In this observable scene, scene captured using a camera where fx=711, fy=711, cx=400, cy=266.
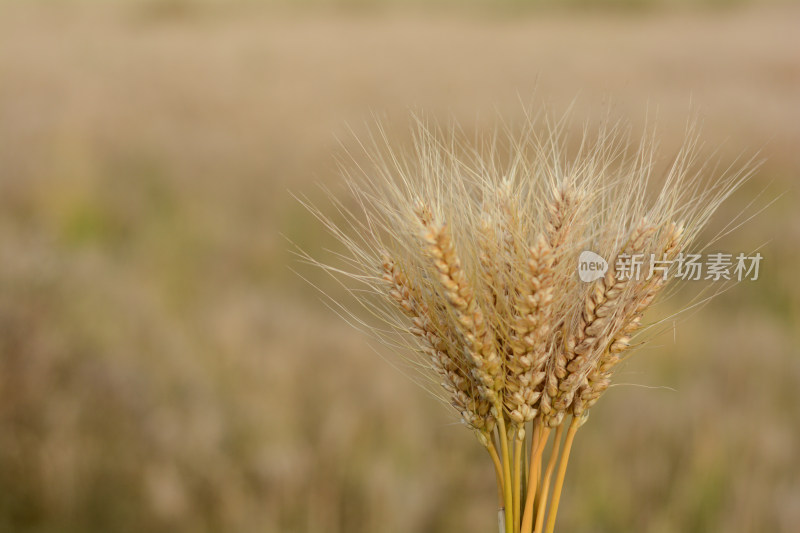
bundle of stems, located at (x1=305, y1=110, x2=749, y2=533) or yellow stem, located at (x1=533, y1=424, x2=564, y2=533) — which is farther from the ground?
bundle of stems, located at (x1=305, y1=110, x2=749, y2=533)

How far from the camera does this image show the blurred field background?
9.68 ft

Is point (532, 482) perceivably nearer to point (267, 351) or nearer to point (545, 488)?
point (545, 488)

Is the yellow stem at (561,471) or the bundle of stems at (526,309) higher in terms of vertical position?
the bundle of stems at (526,309)

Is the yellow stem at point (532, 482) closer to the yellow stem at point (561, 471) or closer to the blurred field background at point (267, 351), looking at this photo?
the yellow stem at point (561, 471)

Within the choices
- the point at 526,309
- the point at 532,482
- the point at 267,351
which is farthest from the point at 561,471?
the point at 267,351

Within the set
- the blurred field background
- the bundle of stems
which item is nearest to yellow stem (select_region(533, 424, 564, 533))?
the bundle of stems

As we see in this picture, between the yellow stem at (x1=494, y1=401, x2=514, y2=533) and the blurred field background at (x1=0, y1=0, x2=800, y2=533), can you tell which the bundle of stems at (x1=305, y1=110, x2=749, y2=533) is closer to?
the yellow stem at (x1=494, y1=401, x2=514, y2=533)

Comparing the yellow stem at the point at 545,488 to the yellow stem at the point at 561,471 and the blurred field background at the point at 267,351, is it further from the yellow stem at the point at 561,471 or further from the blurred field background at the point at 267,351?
the blurred field background at the point at 267,351

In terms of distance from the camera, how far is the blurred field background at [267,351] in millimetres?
2951

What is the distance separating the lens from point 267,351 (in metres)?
3.80

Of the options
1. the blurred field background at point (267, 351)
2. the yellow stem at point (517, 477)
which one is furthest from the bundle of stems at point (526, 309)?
the blurred field background at point (267, 351)

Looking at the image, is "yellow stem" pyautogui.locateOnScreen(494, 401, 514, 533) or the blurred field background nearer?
"yellow stem" pyautogui.locateOnScreen(494, 401, 514, 533)

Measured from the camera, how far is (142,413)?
328 cm

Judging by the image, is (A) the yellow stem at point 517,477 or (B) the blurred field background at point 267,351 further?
(B) the blurred field background at point 267,351
